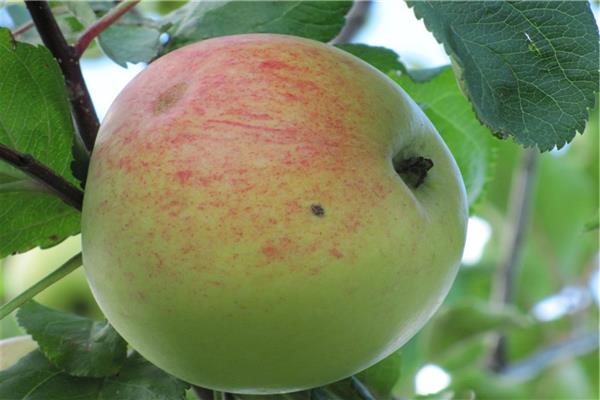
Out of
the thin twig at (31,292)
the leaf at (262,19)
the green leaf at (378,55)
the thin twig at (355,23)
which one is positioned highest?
the leaf at (262,19)

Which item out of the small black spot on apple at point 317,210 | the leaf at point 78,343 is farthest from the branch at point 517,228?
the small black spot on apple at point 317,210

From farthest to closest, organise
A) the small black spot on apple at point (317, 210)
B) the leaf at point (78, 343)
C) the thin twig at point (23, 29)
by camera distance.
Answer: the thin twig at point (23, 29) → the leaf at point (78, 343) → the small black spot on apple at point (317, 210)

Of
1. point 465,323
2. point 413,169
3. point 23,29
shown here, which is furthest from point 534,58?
point 465,323

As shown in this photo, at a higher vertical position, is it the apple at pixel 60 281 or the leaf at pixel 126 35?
the leaf at pixel 126 35

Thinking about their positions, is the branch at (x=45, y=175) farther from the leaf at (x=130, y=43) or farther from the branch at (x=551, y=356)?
the branch at (x=551, y=356)

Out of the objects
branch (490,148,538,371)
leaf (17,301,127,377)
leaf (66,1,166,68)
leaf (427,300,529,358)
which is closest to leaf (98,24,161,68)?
leaf (66,1,166,68)

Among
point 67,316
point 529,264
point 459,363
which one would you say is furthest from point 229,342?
point 529,264
